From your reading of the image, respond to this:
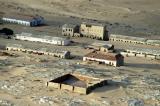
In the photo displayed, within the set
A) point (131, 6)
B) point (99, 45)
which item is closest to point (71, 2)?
point (131, 6)

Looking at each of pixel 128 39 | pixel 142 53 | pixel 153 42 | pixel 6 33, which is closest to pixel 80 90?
pixel 142 53

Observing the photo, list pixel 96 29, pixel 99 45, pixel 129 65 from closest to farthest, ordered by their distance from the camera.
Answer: pixel 129 65 → pixel 99 45 → pixel 96 29

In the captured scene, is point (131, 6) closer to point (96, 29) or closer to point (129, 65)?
point (96, 29)

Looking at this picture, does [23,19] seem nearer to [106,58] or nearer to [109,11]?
[109,11]

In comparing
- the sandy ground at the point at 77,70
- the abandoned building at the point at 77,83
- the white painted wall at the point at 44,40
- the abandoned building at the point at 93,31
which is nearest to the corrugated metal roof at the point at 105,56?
the sandy ground at the point at 77,70

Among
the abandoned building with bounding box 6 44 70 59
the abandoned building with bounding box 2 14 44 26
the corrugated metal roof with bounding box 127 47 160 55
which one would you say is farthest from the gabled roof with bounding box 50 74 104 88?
the abandoned building with bounding box 2 14 44 26

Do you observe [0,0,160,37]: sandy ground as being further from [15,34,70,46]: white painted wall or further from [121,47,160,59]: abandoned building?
[121,47,160,59]: abandoned building
